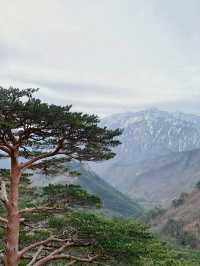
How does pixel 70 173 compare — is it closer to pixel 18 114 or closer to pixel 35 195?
pixel 35 195

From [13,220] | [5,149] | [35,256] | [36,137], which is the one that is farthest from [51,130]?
[35,256]

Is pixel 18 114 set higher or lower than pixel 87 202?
higher

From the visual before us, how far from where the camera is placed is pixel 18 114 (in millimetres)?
19391

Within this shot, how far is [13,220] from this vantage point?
22141 mm

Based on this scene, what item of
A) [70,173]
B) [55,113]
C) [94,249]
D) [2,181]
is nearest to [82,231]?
[94,249]

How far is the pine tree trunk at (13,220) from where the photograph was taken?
71.4ft

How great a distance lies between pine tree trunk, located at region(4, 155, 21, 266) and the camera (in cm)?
2175

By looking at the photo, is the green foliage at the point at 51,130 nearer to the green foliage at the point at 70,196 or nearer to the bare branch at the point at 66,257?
the green foliage at the point at 70,196

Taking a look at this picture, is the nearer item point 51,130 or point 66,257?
point 51,130

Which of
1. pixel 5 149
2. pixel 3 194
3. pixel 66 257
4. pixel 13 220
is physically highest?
pixel 5 149

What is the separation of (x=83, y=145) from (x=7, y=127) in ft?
12.4

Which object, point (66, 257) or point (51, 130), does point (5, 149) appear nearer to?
point (51, 130)

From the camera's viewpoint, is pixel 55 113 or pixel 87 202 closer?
pixel 55 113

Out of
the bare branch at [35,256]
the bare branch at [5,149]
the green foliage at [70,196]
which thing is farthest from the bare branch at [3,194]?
the bare branch at [35,256]
